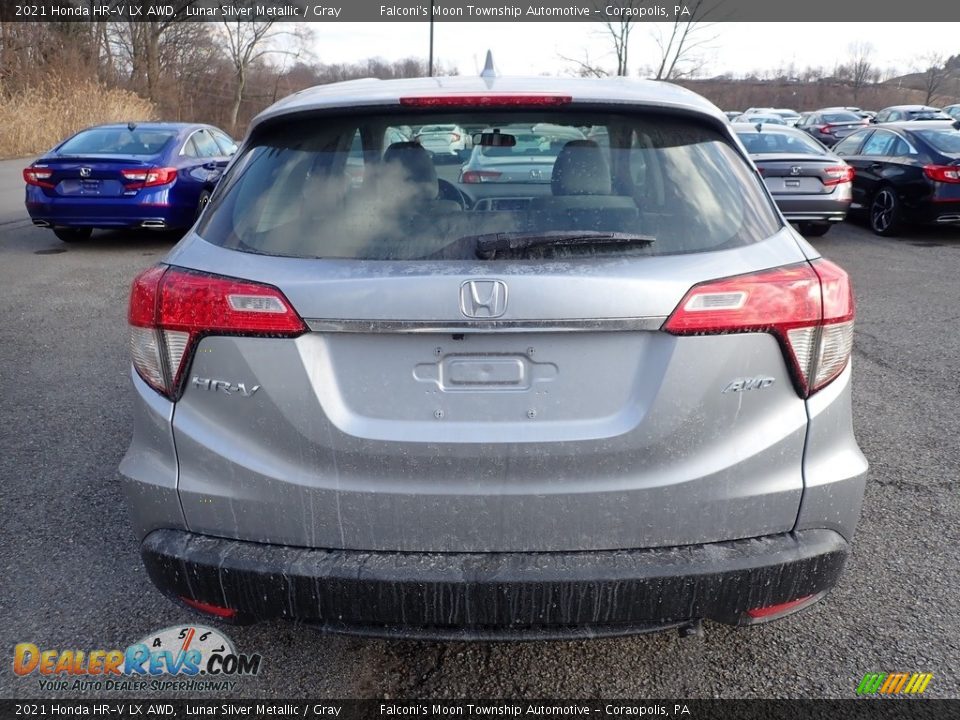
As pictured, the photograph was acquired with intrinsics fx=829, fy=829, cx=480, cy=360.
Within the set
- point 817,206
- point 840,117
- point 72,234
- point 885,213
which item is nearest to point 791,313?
point 817,206

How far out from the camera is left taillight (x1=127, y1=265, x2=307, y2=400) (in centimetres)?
208

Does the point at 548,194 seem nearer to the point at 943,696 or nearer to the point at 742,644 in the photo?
the point at 742,644

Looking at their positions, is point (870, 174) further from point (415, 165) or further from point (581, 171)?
point (415, 165)

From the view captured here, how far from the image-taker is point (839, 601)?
3.02 m

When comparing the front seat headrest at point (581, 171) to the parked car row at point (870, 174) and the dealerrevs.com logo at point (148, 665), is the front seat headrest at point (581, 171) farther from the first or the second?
the parked car row at point (870, 174)

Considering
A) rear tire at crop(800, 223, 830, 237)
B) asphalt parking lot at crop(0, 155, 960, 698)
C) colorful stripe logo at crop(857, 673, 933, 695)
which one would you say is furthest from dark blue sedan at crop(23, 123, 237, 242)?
colorful stripe logo at crop(857, 673, 933, 695)

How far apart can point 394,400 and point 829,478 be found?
3.85ft

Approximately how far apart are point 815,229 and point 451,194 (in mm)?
11267

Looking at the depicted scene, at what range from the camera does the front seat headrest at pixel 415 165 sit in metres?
2.36

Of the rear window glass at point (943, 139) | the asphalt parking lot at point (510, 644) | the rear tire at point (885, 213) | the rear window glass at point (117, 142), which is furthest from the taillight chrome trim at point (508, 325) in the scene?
the rear tire at point (885, 213)

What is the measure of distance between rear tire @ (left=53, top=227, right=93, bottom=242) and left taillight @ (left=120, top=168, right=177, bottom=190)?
1.39 m

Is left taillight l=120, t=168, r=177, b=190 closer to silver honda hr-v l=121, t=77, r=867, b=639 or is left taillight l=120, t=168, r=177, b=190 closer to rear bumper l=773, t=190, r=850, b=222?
rear bumper l=773, t=190, r=850, b=222

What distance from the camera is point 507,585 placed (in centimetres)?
208

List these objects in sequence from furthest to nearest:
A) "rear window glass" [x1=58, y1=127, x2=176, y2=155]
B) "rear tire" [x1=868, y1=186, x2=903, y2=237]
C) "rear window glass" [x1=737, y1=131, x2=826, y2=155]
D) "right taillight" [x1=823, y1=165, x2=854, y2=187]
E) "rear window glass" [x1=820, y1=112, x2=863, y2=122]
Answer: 1. "rear window glass" [x1=820, y1=112, x2=863, y2=122]
2. "rear window glass" [x1=737, y1=131, x2=826, y2=155]
3. "rear tire" [x1=868, y1=186, x2=903, y2=237]
4. "rear window glass" [x1=58, y1=127, x2=176, y2=155]
5. "right taillight" [x1=823, y1=165, x2=854, y2=187]
